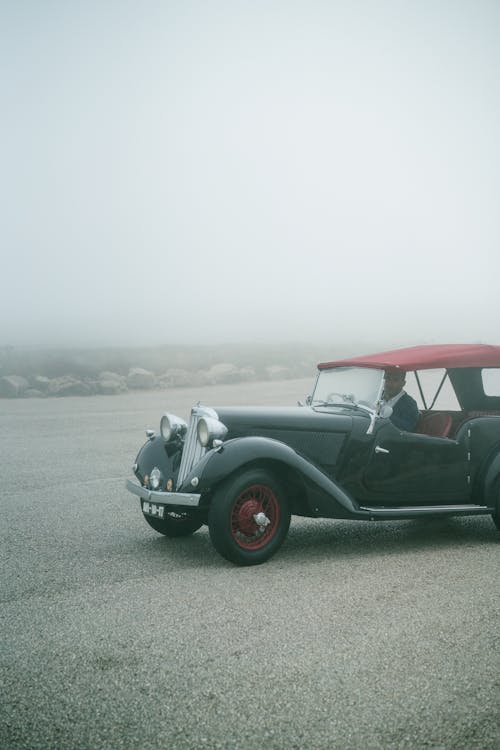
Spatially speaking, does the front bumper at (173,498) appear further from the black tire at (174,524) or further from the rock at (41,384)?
the rock at (41,384)

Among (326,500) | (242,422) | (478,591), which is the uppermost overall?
(242,422)

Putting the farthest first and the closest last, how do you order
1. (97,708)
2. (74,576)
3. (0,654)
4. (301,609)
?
(74,576) → (301,609) → (0,654) → (97,708)

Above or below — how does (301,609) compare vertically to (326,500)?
below

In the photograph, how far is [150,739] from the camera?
9.73ft

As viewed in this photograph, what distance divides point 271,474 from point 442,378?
2.43m

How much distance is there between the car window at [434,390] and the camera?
6.87 metres

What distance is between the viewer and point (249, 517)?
5461 mm

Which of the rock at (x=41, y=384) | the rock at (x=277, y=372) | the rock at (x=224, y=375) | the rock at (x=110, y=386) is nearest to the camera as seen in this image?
the rock at (x=110, y=386)

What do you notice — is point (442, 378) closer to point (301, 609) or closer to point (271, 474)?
point (271, 474)

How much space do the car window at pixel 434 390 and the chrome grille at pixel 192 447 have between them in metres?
2.12

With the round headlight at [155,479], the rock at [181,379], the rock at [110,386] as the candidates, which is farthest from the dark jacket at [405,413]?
the rock at [181,379]

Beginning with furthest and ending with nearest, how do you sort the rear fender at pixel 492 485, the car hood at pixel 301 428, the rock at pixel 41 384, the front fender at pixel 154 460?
the rock at pixel 41 384 < the rear fender at pixel 492 485 < the front fender at pixel 154 460 < the car hood at pixel 301 428

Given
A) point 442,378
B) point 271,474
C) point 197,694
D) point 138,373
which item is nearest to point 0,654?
point 197,694

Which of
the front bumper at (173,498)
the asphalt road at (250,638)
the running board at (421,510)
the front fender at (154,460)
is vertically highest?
the front fender at (154,460)
